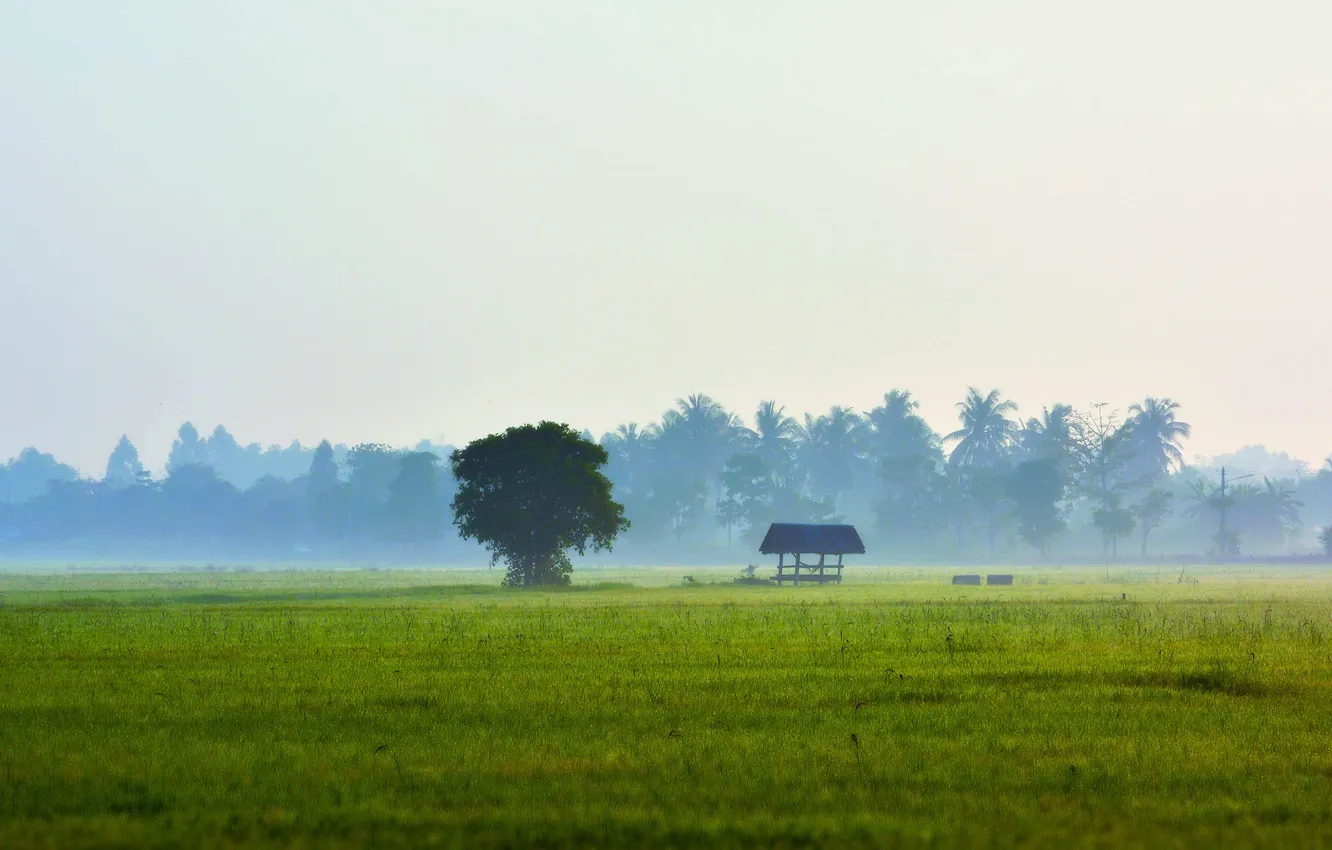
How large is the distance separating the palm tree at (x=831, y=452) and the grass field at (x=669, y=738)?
159968 millimetres

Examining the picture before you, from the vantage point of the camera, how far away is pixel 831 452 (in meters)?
194

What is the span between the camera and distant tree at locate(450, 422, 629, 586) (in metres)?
75.1

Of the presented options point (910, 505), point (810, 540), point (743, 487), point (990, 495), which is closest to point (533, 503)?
point (810, 540)

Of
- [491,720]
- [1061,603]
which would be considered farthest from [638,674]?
[1061,603]

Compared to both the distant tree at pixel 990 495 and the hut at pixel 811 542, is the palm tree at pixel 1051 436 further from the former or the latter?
the hut at pixel 811 542

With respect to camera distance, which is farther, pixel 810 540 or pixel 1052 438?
pixel 1052 438

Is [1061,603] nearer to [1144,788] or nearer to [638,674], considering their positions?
[638,674]

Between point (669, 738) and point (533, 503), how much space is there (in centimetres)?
5922

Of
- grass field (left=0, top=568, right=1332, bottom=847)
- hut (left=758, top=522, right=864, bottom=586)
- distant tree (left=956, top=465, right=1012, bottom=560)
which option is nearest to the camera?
grass field (left=0, top=568, right=1332, bottom=847)

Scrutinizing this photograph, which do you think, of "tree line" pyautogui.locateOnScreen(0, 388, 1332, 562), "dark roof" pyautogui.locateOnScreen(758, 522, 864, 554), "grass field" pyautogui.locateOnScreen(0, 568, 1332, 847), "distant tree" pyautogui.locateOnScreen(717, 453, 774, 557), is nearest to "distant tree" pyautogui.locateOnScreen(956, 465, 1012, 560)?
"tree line" pyautogui.locateOnScreen(0, 388, 1332, 562)

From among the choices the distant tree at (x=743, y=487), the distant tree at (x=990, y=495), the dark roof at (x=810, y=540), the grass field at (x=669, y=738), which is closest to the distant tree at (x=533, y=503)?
the dark roof at (x=810, y=540)

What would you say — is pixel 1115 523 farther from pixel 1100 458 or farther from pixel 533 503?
pixel 533 503

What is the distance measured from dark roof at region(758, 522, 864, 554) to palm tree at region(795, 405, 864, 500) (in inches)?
4250

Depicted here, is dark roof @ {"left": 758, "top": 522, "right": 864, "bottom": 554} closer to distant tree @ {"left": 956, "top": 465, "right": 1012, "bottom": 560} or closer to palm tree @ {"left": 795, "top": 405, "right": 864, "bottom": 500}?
distant tree @ {"left": 956, "top": 465, "right": 1012, "bottom": 560}
